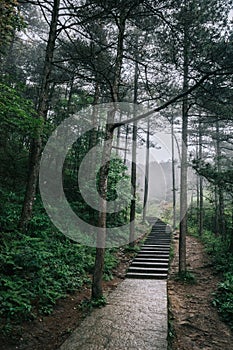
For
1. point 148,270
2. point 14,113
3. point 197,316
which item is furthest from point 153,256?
point 14,113

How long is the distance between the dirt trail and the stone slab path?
1.53ft

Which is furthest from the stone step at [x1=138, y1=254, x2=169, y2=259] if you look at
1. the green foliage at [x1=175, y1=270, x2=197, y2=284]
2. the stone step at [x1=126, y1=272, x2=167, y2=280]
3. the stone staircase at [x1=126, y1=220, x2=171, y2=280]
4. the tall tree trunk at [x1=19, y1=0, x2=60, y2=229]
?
the tall tree trunk at [x1=19, y1=0, x2=60, y2=229]

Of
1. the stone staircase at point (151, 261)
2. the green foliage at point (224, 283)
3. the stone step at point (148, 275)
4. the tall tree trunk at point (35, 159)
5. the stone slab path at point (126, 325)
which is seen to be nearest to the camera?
the stone slab path at point (126, 325)

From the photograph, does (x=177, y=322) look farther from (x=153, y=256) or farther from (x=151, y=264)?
(x=153, y=256)

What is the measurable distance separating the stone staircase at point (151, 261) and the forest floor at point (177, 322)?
0.61 m

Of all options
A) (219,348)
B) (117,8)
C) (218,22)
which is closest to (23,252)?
(219,348)

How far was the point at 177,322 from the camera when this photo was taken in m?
5.39

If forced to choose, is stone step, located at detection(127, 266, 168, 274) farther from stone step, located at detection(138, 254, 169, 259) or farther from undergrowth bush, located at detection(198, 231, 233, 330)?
undergrowth bush, located at detection(198, 231, 233, 330)

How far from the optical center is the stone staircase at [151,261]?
334 inches

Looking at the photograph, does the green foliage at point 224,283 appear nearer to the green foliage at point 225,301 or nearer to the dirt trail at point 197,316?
the green foliage at point 225,301

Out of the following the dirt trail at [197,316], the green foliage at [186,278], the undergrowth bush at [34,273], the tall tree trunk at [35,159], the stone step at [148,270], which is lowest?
the dirt trail at [197,316]

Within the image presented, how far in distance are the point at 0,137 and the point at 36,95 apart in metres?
6.46

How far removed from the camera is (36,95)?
54.5 ft

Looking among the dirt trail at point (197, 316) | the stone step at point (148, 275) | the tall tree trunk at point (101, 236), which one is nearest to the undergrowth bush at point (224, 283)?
the dirt trail at point (197, 316)
